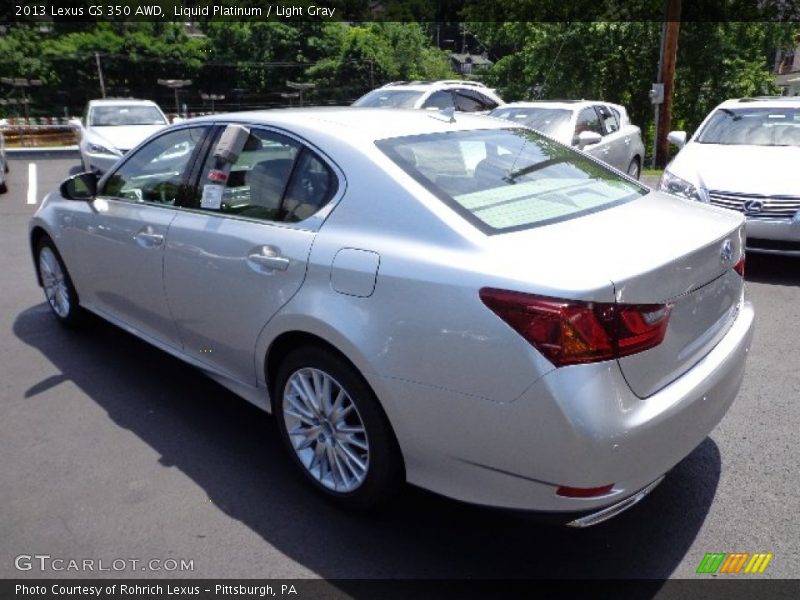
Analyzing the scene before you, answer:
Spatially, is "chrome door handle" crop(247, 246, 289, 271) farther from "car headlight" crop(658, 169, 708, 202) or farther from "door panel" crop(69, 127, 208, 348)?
"car headlight" crop(658, 169, 708, 202)

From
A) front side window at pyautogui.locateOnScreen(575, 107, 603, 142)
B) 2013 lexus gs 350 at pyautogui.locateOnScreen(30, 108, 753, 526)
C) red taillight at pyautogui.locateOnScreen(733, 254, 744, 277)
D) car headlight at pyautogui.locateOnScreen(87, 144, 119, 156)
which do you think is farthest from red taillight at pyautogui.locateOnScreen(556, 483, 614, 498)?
car headlight at pyautogui.locateOnScreen(87, 144, 119, 156)

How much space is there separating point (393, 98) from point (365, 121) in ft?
31.1

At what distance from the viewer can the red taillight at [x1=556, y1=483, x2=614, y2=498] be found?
7.25 feet

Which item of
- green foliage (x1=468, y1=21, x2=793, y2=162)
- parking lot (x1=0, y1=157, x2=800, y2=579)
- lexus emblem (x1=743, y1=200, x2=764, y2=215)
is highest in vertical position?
green foliage (x1=468, y1=21, x2=793, y2=162)

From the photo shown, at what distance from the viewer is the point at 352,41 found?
37.0 m

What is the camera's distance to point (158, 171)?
397 cm

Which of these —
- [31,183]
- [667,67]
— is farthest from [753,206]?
[31,183]

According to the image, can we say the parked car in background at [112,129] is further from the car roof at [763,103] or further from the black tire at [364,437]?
the black tire at [364,437]

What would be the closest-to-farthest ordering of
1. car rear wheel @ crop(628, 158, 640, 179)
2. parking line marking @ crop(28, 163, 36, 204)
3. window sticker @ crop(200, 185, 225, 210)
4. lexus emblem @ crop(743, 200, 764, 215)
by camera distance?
window sticker @ crop(200, 185, 225, 210)
lexus emblem @ crop(743, 200, 764, 215)
car rear wheel @ crop(628, 158, 640, 179)
parking line marking @ crop(28, 163, 36, 204)

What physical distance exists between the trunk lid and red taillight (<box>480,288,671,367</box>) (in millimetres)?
36

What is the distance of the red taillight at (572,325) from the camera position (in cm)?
213

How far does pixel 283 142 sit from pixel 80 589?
2035 millimetres

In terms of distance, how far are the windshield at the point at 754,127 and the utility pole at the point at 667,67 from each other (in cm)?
880

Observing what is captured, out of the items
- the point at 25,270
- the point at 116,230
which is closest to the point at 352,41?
the point at 25,270
